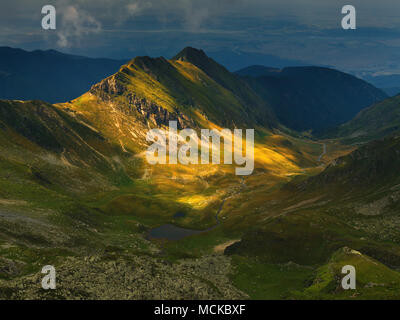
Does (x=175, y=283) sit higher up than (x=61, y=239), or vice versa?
(x=61, y=239)

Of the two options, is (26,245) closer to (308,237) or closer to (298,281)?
(298,281)

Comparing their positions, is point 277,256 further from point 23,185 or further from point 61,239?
point 23,185

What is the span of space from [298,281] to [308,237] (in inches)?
1209

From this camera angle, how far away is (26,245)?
117812 millimetres

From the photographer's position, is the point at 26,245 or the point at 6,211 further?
the point at 6,211

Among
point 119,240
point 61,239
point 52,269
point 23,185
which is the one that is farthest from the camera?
point 23,185
